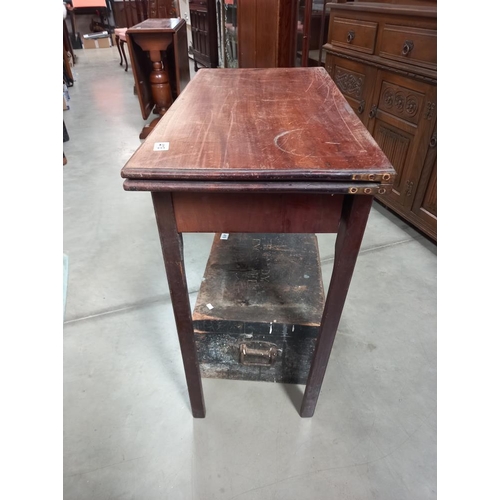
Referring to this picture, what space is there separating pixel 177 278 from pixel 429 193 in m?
1.42

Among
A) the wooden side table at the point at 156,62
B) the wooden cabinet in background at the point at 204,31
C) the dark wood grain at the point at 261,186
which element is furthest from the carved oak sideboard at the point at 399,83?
the wooden cabinet in background at the point at 204,31

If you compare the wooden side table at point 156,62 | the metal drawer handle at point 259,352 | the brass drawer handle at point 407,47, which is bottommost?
the metal drawer handle at point 259,352

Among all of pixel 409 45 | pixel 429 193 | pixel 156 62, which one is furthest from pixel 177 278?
pixel 156 62

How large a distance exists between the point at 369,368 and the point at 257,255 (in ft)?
1.86

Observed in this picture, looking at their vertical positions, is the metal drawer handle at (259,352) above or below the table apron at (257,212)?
below

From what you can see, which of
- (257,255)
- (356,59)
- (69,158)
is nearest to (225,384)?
(257,255)

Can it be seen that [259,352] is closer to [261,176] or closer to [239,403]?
[239,403]

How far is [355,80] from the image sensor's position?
1.98m

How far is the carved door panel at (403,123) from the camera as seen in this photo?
158cm

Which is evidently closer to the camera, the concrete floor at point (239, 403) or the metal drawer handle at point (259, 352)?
the concrete floor at point (239, 403)

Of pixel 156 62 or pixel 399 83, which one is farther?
pixel 156 62

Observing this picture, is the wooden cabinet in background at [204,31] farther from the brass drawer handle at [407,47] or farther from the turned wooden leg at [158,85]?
the brass drawer handle at [407,47]

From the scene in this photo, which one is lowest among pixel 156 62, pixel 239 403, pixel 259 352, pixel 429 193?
pixel 239 403

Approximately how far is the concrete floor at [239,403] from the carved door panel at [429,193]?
17cm
